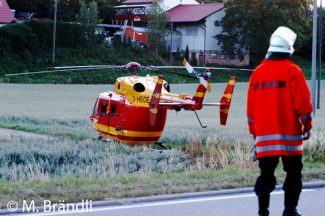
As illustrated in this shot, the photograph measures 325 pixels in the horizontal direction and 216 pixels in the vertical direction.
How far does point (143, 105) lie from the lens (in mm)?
18375

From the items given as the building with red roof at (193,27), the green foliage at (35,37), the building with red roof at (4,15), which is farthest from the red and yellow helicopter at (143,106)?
the building with red roof at (193,27)

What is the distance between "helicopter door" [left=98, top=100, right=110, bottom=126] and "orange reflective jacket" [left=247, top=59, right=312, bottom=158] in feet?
42.0

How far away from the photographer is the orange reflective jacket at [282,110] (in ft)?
22.2

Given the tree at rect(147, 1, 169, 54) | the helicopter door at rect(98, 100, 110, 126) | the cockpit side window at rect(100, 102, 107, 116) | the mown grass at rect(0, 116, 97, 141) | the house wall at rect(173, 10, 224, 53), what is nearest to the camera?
the helicopter door at rect(98, 100, 110, 126)

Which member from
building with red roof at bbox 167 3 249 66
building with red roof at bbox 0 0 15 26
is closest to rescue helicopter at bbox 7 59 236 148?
building with red roof at bbox 0 0 15 26

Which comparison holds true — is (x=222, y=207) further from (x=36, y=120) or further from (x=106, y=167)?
(x=36, y=120)

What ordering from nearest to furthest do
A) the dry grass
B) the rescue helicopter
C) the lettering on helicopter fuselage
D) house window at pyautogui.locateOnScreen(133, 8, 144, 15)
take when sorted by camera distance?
the dry grass
the rescue helicopter
the lettering on helicopter fuselage
house window at pyautogui.locateOnScreen(133, 8, 144, 15)

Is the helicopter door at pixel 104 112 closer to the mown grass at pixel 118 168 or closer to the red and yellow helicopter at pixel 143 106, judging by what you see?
the red and yellow helicopter at pixel 143 106

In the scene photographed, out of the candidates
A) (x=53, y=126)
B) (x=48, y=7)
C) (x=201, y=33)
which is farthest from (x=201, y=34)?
(x=53, y=126)

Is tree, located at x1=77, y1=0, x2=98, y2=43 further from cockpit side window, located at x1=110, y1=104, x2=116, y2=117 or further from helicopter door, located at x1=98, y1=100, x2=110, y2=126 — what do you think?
cockpit side window, located at x1=110, y1=104, x2=116, y2=117

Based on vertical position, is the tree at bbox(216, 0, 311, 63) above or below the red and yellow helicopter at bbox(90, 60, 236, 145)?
above

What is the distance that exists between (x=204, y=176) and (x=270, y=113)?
3.47m

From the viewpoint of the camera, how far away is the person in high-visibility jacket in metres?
6.80

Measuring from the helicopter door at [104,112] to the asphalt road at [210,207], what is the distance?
36.0 feet
